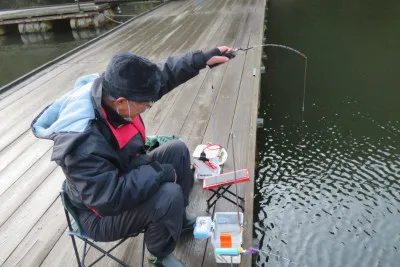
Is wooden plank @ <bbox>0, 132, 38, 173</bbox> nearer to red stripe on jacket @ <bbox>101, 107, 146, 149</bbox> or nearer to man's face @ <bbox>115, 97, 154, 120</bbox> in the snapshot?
red stripe on jacket @ <bbox>101, 107, 146, 149</bbox>

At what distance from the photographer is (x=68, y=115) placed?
1866mm

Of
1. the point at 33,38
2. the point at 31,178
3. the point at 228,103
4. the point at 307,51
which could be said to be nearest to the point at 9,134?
the point at 31,178

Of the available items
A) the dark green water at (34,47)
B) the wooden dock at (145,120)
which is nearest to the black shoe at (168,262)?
the wooden dock at (145,120)

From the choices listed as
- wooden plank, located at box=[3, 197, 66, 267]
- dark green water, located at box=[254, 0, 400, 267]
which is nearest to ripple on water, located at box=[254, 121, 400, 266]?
dark green water, located at box=[254, 0, 400, 267]

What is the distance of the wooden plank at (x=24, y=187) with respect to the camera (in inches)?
122

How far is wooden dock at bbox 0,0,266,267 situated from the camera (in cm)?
261

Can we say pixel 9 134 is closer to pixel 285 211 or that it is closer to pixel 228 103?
pixel 228 103

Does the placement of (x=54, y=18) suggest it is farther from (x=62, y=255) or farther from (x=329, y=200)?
(x=62, y=255)

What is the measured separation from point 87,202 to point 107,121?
17.7 inches

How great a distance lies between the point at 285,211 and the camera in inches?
171

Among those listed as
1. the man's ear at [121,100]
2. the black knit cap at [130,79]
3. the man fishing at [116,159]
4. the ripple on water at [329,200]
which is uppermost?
the black knit cap at [130,79]

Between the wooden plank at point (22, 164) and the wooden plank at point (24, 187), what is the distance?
0.18ft

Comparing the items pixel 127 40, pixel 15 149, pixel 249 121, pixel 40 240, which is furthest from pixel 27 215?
pixel 127 40

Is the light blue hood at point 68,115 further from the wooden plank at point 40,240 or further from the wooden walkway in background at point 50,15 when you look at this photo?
the wooden walkway in background at point 50,15
